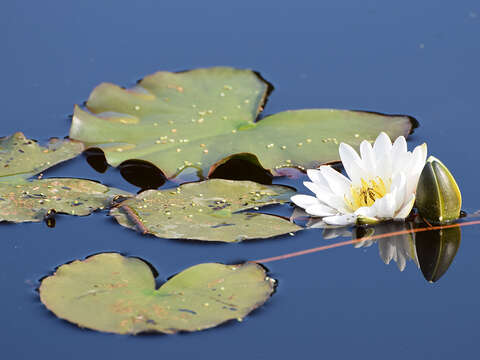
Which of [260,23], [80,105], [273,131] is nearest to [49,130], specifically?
[80,105]

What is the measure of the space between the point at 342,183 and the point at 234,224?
0.53 metres

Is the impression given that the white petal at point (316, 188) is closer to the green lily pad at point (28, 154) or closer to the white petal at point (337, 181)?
the white petal at point (337, 181)

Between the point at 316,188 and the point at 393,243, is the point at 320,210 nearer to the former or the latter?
the point at 316,188

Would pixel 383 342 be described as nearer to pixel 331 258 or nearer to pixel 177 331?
pixel 331 258

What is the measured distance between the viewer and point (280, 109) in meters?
4.49

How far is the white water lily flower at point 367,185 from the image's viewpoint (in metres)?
3.30

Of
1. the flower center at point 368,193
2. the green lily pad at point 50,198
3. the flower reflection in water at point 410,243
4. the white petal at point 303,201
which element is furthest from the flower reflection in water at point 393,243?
the green lily pad at point 50,198

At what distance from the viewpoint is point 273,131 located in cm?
412

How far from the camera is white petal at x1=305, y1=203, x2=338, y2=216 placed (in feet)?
10.9

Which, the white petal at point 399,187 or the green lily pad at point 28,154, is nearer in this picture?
the white petal at point 399,187

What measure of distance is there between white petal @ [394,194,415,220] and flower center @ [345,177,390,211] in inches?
4.3

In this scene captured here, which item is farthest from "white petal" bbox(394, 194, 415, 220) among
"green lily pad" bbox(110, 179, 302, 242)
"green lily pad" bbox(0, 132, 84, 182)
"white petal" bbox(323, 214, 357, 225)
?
"green lily pad" bbox(0, 132, 84, 182)

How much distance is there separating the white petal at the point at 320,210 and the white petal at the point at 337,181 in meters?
0.08

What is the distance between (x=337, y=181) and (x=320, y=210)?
16 centimetres
